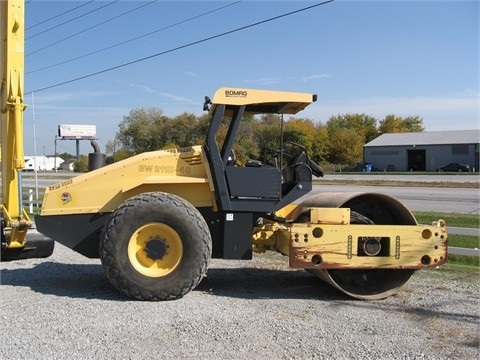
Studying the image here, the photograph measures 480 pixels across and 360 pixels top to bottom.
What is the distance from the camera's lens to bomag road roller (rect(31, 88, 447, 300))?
6066 mm

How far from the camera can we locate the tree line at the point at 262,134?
7.11 metres

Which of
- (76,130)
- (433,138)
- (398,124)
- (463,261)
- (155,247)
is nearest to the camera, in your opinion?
(155,247)

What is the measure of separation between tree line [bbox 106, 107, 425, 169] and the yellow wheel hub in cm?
138

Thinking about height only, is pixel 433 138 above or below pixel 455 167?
above

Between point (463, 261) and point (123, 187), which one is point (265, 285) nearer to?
point (123, 187)

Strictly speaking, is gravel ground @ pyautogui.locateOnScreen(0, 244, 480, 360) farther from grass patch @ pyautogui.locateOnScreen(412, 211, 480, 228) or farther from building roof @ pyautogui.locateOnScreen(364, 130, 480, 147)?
building roof @ pyautogui.locateOnScreen(364, 130, 480, 147)

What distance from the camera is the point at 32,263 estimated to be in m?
8.38

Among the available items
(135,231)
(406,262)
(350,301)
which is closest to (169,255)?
(135,231)

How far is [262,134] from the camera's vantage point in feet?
23.4

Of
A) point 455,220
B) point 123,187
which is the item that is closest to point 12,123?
point 123,187

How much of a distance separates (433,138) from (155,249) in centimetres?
6576

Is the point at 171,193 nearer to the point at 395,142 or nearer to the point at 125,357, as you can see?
the point at 125,357

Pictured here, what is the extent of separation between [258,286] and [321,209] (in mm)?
1371

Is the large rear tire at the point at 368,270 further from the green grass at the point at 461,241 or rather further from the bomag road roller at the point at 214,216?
the green grass at the point at 461,241
